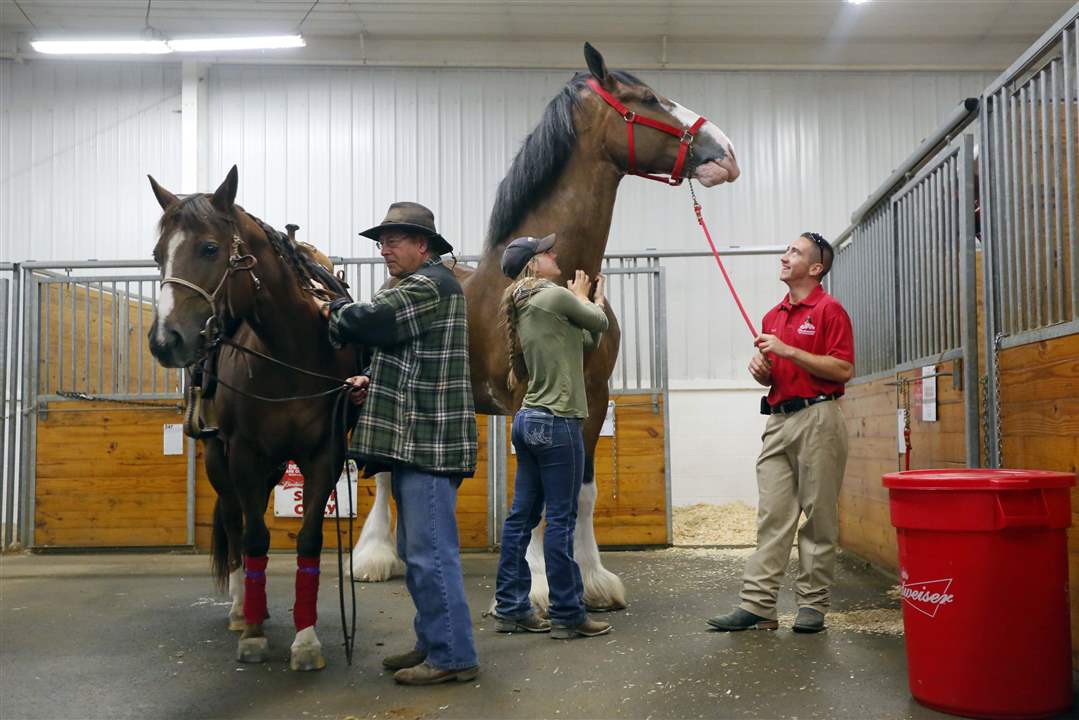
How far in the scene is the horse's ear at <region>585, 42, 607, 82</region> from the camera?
3.34m

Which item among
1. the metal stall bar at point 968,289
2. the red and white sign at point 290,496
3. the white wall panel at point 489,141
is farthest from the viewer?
the white wall panel at point 489,141

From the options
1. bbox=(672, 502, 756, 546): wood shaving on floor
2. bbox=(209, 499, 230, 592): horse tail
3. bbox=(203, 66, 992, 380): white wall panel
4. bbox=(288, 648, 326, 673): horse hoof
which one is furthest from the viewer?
bbox=(203, 66, 992, 380): white wall panel

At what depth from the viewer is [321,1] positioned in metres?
7.52

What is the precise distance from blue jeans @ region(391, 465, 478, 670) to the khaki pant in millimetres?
1208

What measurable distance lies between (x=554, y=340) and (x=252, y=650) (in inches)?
56.6

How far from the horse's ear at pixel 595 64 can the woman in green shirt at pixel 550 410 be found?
82 cm

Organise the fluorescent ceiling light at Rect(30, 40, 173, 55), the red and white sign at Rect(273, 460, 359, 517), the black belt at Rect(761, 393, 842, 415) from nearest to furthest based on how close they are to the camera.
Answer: the black belt at Rect(761, 393, 842, 415), the red and white sign at Rect(273, 460, 359, 517), the fluorescent ceiling light at Rect(30, 40, 173, 55)

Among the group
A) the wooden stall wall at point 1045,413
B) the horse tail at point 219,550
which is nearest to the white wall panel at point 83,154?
the horse tail at point 219,550

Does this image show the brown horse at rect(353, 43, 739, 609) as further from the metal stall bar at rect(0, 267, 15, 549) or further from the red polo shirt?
the metal stall bar at rect(0, 267, 15, 549)

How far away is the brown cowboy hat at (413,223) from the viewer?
8.30ft

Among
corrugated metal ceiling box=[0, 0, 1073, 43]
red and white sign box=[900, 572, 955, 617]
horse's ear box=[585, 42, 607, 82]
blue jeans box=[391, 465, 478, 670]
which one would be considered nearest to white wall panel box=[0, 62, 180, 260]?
corrugated metal ceiling box=[0, 0, 1073, 43]

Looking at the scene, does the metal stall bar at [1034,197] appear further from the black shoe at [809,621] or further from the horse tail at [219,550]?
the horse tail at [219,550]

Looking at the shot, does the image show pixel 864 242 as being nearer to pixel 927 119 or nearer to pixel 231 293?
pixel 231 293

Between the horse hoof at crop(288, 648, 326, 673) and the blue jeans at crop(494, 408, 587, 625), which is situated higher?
the blue jeans at crop(494, 408, 587, 625)
